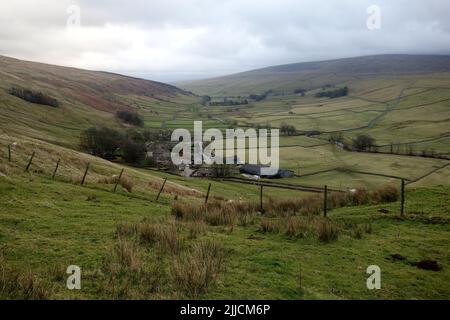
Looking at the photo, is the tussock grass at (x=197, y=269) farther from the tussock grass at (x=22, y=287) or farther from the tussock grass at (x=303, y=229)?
the tussock grass at (x=303, y=229)

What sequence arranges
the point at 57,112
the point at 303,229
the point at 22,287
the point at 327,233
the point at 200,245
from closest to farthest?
the point at 22,287 < the point at 200,245 < the point at 327,233 < the point at 303,229 < the point at 57,112

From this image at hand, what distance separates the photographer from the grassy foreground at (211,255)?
28.9 feet

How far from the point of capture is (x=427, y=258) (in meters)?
11.7

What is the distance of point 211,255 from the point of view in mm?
10555

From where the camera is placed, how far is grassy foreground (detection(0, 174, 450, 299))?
8805mm

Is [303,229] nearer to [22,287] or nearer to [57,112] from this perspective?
[22,287]

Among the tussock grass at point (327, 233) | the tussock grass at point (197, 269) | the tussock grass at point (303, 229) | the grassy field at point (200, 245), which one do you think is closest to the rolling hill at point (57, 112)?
the grassy field at point (200, 245)

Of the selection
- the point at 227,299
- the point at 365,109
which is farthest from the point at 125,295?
the point at 365,109

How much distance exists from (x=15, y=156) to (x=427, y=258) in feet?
88.4

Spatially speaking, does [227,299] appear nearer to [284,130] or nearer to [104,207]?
[104,207]

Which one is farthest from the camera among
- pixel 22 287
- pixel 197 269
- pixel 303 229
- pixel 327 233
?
pixel 303 229

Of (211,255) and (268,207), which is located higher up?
(211,255)

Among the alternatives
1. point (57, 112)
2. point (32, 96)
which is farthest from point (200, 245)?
point (32, 96)

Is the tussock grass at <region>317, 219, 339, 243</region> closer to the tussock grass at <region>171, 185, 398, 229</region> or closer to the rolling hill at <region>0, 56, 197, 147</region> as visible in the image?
the tussock grass at <region>171, 185, 398, 229</region>
